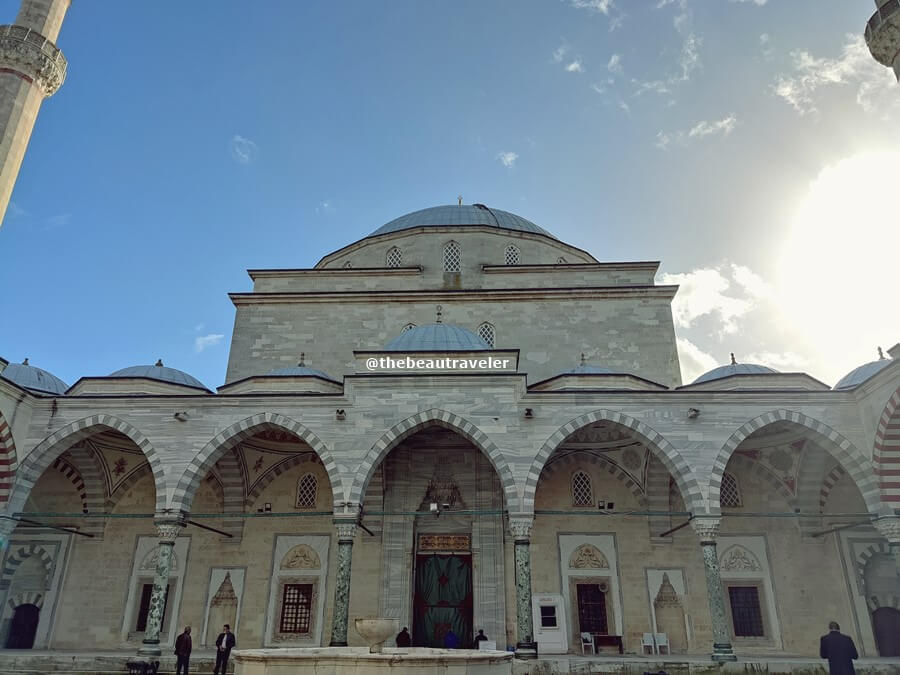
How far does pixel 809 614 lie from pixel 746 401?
4021 mm

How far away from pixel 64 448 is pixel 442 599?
661 cm

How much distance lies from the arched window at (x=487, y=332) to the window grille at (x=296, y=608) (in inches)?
229

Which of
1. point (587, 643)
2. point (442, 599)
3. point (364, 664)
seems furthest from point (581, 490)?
point (364, 664)

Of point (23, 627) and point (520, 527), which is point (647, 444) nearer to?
point (520, 527)

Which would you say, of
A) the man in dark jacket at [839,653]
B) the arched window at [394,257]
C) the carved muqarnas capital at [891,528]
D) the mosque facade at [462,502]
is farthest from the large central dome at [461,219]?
the man in dark jacket at [839,653]

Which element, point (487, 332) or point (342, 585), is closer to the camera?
point (342, 585)

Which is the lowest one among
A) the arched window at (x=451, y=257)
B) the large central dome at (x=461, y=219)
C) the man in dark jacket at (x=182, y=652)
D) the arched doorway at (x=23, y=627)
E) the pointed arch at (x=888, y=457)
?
the man in dark jacket at (x=182, y=652)

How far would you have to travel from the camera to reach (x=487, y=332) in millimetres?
13875

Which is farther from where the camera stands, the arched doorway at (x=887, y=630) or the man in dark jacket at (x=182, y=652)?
the arched doorway at (x=887, y=630)

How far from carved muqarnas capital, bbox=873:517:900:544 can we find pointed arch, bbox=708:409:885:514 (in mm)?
152

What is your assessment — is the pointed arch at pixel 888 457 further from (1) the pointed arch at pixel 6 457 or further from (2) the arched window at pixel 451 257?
(1) the pointed arch at pixel 6 457

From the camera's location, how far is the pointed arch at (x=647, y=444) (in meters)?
9.66

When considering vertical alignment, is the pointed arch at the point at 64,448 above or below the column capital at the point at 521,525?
above

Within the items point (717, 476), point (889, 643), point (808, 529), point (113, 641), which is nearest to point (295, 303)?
point (113, 641)
